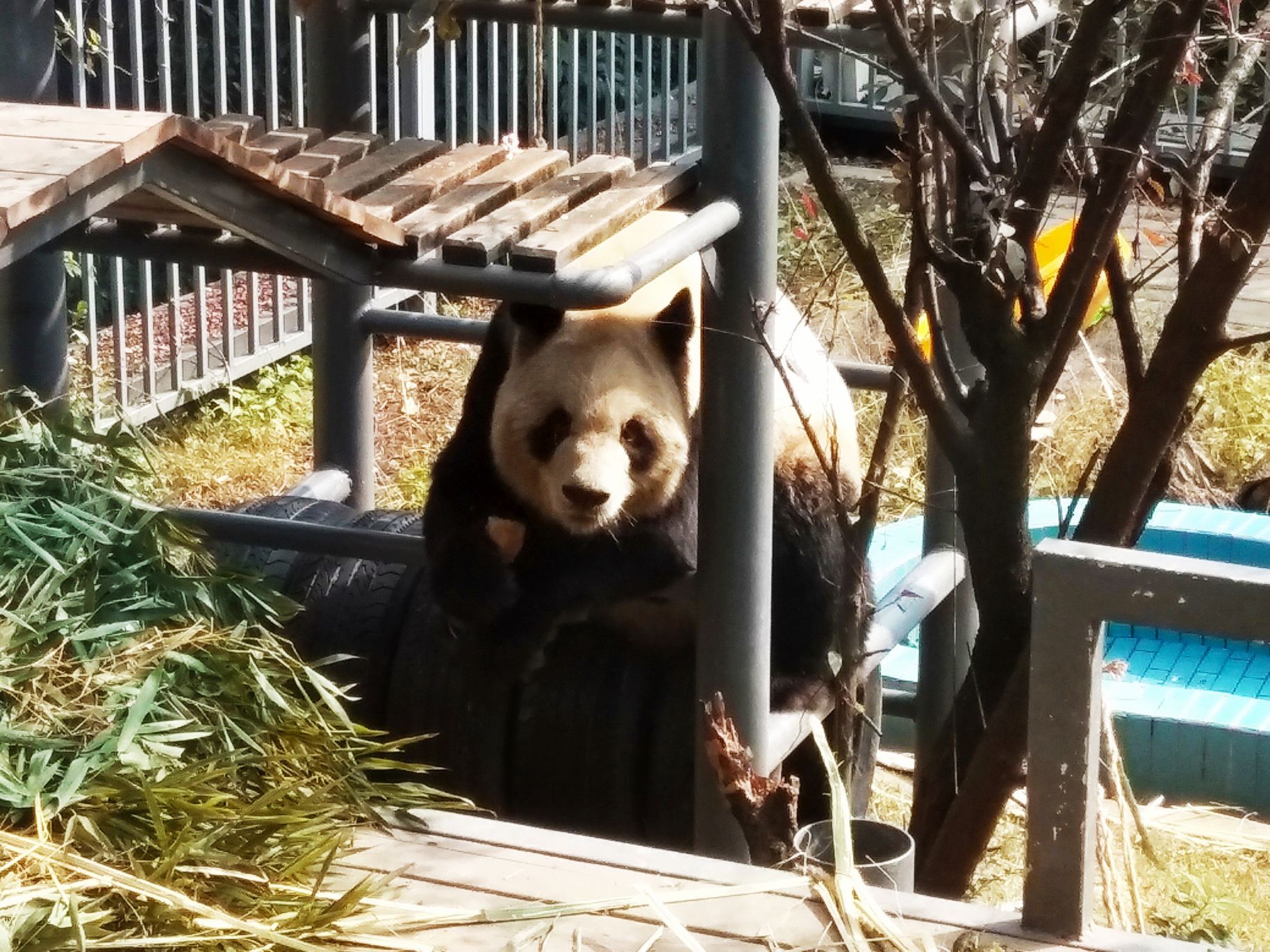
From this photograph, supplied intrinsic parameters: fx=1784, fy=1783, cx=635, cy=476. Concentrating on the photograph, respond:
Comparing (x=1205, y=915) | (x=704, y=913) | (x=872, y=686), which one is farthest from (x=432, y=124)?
(x=704, y=913)

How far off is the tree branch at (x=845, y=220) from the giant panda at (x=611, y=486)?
59 cm

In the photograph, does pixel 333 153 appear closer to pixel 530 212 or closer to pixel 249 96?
pixel 530 212

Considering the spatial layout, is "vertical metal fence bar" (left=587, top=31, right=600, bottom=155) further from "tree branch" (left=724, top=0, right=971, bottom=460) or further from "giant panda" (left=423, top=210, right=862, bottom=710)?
"tree branch" (left=724, top=0, right=971, bottom=460)

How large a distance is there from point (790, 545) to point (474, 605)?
699 millimetres

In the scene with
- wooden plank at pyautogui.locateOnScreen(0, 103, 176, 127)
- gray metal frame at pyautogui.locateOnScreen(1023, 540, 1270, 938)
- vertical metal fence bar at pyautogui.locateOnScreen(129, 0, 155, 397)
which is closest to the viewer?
gray metal frame at pyautogui.locateOnScreen(1023, 540, 1270, 938)

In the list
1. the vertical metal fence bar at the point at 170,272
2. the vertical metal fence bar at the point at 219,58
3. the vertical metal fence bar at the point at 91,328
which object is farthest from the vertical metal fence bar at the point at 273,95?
the vertical metal fence bar at the point at 91,328

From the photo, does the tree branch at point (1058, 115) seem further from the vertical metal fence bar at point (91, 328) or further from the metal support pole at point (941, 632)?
the vertical metal fence bar at point (91, 328)

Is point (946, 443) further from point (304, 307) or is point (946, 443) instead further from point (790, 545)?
point (304, 307)

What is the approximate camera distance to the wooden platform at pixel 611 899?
237 cm

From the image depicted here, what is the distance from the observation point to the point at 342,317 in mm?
4527

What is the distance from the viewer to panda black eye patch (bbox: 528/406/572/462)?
12.0ft

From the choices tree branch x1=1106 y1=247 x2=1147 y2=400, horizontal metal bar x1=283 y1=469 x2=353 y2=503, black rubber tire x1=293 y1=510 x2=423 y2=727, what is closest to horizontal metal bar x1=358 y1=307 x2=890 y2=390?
horizontal metal bar x1=283 y1=469 x2=353 y2=503

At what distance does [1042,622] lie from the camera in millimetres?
2248

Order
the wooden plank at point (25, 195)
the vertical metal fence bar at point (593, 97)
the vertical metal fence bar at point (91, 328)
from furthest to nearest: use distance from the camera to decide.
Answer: the vertical metal fence bar at point (593, 97), the vertical metal fence bar at point (91, 328), the wooden plank at point (25, 195)
